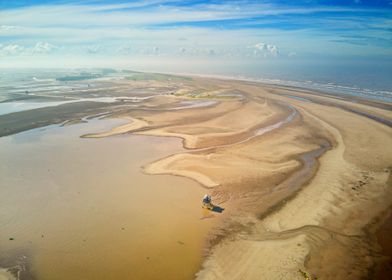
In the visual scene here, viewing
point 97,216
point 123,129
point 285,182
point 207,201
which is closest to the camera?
point 97,216

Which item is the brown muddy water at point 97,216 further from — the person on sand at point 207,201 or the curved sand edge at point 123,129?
the curved sand edge at point 123,129

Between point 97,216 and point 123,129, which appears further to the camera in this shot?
point 123,129

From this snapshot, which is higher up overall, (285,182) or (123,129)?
(123,129)

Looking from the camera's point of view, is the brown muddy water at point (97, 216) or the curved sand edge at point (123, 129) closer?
the brown muddy water at point (97, 216)

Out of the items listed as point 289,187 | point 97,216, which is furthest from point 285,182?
point 97,216

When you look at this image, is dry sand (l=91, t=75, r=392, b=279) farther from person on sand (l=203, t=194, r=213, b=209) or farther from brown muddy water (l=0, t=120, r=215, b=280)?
brown muddy water (l=0, t=120, r=215, b=280)

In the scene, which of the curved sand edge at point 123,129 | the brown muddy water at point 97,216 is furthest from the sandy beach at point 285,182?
the brown muddy water at point 97,216

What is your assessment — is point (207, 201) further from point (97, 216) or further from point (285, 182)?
point (285, 182)
